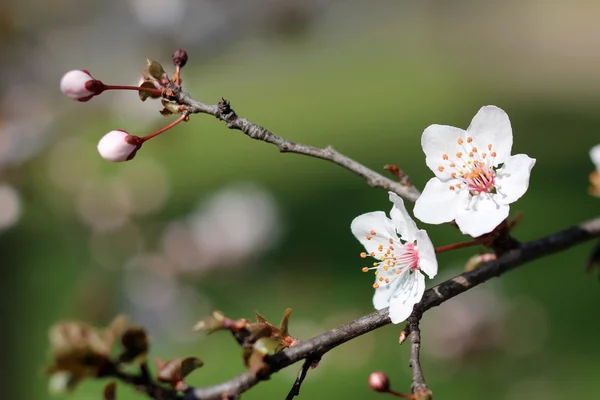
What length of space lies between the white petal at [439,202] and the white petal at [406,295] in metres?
0.07

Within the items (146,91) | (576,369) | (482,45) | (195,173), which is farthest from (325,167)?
(482,45)

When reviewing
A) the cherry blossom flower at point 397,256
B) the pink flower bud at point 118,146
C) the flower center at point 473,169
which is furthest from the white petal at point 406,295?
the pink flower bud at point 118,146

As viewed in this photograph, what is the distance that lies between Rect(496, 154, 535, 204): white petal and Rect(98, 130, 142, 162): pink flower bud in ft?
1.37

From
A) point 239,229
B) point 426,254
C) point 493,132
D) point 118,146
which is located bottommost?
point 426,254

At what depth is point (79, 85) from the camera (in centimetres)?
70

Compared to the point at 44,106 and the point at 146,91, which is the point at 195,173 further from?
the point at 146,91

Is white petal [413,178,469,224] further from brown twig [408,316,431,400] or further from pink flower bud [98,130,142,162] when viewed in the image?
pink flower bud [98,130,142,162]

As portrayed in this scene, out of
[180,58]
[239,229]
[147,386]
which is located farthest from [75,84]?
[239,229]

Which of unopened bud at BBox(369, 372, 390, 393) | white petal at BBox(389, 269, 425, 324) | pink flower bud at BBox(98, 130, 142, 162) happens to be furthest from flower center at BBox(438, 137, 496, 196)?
pink flower bud at BBox(98, 130, 142, 162)

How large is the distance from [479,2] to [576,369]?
8575 millimetres

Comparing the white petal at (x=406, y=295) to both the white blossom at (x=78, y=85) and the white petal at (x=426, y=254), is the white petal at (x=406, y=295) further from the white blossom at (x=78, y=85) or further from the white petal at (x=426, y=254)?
the white blossom at (x=78, y=85)

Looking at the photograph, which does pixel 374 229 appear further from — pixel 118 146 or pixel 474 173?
pixel 118 146

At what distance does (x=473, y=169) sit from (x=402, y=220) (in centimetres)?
12

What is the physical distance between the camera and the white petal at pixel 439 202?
707 millimetres
